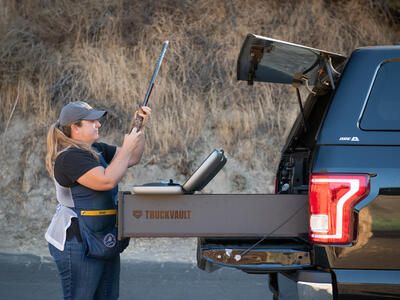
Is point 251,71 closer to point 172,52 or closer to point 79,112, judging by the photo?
point 79,112

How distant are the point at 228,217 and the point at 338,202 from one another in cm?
63

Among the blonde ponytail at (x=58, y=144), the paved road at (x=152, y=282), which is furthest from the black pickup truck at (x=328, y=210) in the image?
the paved road at (x=152, y=282)

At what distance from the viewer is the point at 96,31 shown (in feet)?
37.4

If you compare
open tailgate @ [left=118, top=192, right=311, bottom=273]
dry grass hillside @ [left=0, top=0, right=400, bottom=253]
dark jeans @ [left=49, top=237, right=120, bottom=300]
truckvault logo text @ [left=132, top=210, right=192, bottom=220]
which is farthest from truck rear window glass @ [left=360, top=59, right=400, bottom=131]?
dry grass hillside @ [left=0, top=0, right=400, bottom=253]

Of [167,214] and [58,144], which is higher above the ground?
[58,144]

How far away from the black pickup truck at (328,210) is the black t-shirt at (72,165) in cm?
44

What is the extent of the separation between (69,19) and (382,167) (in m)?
8.99

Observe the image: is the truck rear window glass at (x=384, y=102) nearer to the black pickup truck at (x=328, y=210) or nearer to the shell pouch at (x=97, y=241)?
the black pickup truck at (x=328, y=210)

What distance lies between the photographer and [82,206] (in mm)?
4102

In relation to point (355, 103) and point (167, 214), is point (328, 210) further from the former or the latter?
point (167, 214)

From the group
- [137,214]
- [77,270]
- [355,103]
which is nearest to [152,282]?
[77,270]

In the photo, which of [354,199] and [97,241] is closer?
[354,199]

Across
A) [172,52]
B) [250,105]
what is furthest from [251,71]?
[172,52]

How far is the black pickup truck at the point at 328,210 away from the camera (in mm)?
3389
